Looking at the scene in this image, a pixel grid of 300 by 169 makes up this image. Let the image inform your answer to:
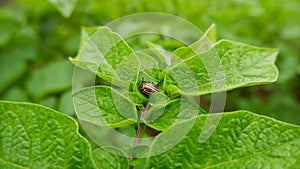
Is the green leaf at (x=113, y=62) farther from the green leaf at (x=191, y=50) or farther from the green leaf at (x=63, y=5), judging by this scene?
the green leaf at (x=63, y=5)

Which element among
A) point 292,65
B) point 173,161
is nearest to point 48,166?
point 173,161

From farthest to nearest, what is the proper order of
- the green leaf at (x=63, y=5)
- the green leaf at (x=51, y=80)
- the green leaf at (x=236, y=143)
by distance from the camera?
the green leaf at (x=51, y=80) < the green leaf at (x=63, y=5) < the green leaf at (x=236, y=143)

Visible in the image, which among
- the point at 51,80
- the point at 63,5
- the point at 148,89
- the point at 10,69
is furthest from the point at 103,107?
the point at 10,69

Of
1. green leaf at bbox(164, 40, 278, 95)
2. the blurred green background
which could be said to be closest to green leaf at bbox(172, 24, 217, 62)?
green leaf at bbox(164, 40, 278, 95)

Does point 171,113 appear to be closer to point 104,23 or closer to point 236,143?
point 236,143

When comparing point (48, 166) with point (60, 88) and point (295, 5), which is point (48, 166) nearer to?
point (60, 88)

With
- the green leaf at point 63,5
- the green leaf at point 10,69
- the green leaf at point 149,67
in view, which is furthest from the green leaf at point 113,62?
the green leaf at point 10,69
